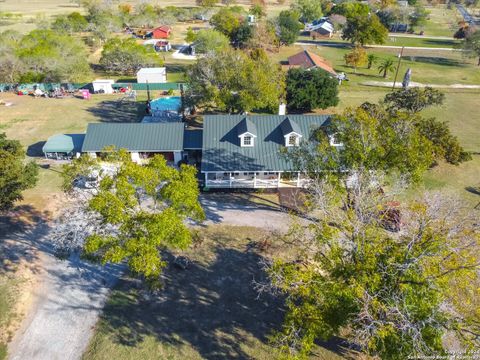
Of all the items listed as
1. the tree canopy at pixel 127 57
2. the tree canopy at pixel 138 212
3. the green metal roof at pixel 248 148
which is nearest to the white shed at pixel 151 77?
the tree canopy at pixel 127 57

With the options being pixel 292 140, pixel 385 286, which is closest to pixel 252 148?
pixel 292 140

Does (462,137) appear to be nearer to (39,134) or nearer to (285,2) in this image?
(39,134)

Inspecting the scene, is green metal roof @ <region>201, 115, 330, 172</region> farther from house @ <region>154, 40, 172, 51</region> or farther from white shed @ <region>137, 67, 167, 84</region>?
house @ <region>154, 40, 172, 51</region>

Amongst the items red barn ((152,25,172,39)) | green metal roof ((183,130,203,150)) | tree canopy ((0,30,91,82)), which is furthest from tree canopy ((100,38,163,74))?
green metal roof ((183,130,203,150))

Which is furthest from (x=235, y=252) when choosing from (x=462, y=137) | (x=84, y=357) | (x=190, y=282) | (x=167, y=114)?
(x=462, y=137)

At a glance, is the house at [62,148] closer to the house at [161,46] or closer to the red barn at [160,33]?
the house at [161,46]

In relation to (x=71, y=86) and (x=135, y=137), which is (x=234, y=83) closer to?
(x=135, y=137)
